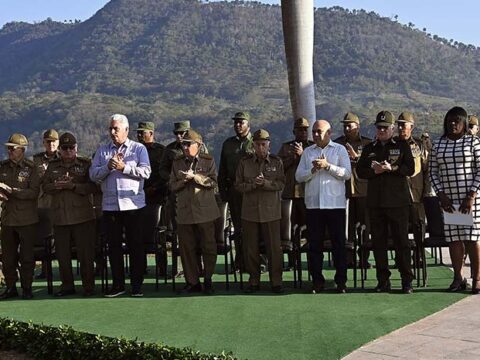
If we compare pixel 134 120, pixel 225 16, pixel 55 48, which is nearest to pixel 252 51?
pixel 225 16

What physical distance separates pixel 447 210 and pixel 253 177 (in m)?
1.80

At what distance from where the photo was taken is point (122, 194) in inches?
313

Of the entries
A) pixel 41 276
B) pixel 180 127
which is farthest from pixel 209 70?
pixel 180 127

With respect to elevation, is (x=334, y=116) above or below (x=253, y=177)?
above

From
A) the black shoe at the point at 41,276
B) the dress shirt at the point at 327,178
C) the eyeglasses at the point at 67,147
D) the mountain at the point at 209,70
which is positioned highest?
the mountain at the point at 209,70

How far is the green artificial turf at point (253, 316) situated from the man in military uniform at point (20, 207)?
0.37m

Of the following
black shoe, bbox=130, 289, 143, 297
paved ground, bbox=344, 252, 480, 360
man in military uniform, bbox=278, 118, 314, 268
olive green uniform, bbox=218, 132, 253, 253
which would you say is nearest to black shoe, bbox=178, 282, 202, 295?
black shoe, bbox=130, 289, 143, 297

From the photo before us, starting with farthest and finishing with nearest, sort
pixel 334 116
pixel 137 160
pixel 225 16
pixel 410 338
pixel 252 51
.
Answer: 1. pixel 225 16
2. pixel 252 51
3. pixel 334 116
4. pixel 137 160
5. pixel 410 338

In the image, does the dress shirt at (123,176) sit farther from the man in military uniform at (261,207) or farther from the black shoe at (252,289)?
the black shoe at (252,289)

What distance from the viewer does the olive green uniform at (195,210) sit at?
8.05 metres

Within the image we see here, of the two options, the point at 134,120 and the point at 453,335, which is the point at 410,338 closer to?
the point at 453,335

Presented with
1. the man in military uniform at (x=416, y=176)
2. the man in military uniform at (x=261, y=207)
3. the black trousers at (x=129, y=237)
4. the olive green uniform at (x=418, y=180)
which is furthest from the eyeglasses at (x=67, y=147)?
the olive green uniform at (x=418, y=180)

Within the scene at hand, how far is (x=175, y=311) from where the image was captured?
23.3 ft

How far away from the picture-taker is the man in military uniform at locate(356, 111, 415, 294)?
755 cm
